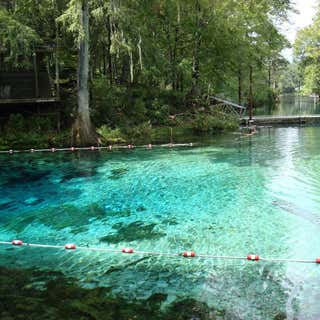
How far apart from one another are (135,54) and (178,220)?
15753mm

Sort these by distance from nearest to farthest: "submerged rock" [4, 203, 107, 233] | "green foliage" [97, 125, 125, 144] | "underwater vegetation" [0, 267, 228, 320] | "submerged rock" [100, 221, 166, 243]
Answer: "underwater vegetation" [0, 267, 228, 320] → "submerged rock" [100, 221, 166, 243] → "submerged rock" [4, 203, 107, 233] → "green foliage" [97, 125, 125, 144]

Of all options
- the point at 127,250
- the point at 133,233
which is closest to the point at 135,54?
the point at 133,233

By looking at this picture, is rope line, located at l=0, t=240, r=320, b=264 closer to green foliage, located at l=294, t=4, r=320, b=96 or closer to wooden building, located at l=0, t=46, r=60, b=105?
wooden building, located at l=0, t=46, r=60, b=105

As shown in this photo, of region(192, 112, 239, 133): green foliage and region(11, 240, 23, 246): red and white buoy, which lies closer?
region(11, 240, 23, 246): red and white buoy

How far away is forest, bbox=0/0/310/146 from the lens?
17463 millimetres

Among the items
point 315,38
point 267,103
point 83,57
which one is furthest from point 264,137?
point 267,103

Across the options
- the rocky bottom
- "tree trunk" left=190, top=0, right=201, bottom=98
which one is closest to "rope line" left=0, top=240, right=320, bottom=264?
the rocky bottom

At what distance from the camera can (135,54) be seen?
22.7m

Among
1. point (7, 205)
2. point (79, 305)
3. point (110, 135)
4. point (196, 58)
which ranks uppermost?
point (196, 58)

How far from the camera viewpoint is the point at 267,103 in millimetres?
56594

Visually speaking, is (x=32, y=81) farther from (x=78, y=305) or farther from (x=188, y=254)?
(x=78, y=305)

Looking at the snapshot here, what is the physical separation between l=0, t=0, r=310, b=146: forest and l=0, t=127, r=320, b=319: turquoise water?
14.2 feet

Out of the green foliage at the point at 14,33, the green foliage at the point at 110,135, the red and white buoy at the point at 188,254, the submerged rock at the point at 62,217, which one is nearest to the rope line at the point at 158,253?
the red and white buoy at the point at 188,254

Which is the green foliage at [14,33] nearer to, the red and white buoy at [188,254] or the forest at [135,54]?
the forest at [135,54]
